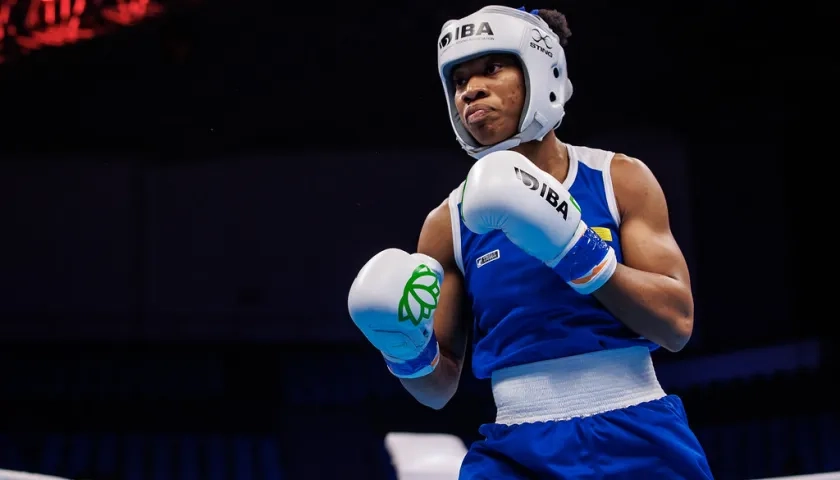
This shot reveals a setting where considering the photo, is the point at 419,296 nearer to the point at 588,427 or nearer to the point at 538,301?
the point at 538,301

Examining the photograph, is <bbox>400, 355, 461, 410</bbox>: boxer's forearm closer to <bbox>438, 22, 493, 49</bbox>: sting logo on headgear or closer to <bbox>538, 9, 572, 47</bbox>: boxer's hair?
<bbox>438, 22, 493, 49</bbox>: sting logo on headgear

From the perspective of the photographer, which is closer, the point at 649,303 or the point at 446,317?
the point at 649,303

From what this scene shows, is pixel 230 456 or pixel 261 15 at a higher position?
pixel 261 15

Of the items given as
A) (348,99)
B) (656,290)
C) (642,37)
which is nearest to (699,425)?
(642,37)

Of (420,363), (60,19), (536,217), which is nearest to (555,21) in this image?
(536,217)

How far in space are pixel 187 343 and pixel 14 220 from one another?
78.8 inches

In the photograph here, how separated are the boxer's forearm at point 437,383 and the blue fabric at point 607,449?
0.28m

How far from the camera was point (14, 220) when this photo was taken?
842 cm

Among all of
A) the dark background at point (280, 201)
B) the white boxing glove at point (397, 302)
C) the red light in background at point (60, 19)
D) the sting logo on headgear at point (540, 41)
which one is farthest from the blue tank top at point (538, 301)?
the dark background at point (280, 201)

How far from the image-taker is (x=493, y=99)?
196 cm

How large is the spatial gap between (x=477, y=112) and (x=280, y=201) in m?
6.82

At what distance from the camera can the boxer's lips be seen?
1.94 meters

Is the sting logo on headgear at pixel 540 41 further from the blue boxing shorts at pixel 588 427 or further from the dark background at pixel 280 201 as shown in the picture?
the dark background at pixel 280 201

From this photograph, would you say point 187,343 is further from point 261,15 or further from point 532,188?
point 532,188
